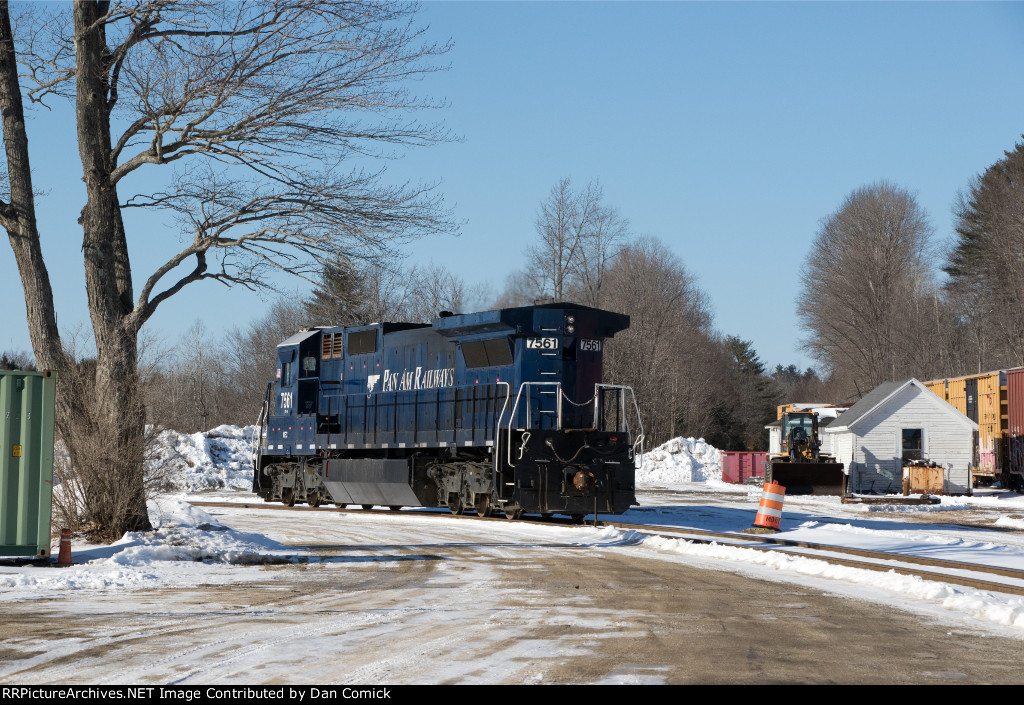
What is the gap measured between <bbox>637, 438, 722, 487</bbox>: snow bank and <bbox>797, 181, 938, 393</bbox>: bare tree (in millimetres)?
22472

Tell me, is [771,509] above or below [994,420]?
below

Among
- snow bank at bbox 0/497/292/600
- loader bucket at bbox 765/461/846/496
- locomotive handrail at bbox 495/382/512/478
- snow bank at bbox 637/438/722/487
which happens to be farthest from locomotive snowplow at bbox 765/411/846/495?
snow bank at bbox 0/497/292/600

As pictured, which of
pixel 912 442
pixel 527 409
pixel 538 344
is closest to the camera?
pixel 527 409

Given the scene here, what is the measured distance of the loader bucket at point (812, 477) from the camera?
35.1 metres

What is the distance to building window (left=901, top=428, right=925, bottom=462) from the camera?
40.0 m

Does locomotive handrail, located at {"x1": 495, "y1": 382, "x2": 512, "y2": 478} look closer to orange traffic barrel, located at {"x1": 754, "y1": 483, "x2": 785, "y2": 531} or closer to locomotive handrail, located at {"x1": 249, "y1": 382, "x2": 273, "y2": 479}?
orange traffic barrel, located at {"x1": 754, "y1": 483, "x2": 785, "y2": 531}

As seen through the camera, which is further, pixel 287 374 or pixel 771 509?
pixel 287 374

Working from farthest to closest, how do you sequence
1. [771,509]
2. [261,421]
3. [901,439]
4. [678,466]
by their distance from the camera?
[678,466]
[901,439]
[261,421]
[771,509]

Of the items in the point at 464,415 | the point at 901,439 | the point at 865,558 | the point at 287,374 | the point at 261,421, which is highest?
the point at 287,374

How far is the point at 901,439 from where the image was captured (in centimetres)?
4000

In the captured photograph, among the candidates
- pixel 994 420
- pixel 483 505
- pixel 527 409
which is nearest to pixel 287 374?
pixel 483 505

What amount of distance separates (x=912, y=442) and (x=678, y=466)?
12052 mm

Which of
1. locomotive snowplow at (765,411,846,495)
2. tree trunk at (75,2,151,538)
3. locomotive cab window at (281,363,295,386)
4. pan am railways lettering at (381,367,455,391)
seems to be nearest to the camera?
tree trunk at (75,2,151,538)

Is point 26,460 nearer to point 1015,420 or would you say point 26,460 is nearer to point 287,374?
point 287,374
